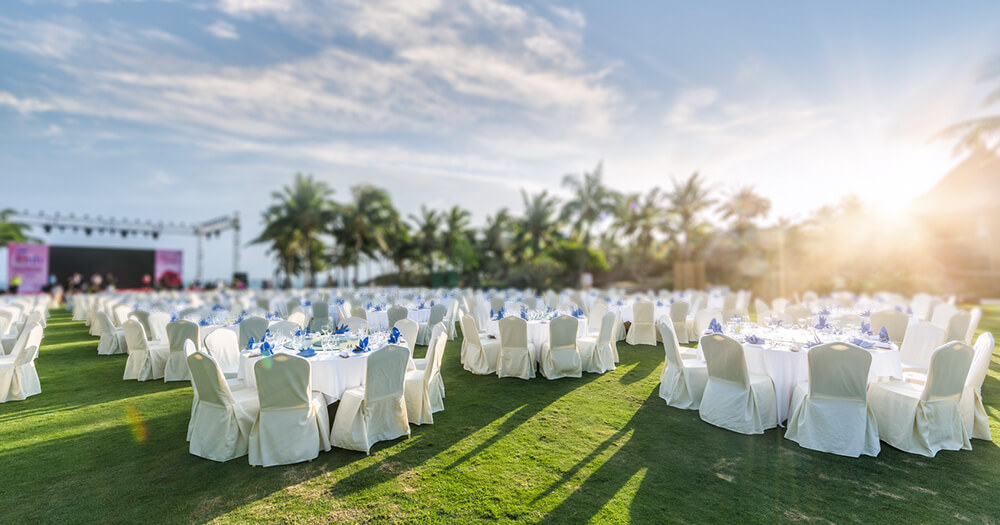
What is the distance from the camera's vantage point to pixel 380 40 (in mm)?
12852

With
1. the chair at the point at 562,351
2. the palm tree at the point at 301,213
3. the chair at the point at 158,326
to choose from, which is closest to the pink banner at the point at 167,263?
the palm tree at the point at 301,213

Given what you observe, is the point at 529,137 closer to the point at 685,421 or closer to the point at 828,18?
the point at 828,18

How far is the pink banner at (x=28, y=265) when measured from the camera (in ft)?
76.9

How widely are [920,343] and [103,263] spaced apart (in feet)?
130

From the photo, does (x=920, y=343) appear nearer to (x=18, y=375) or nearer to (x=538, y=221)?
(x=18, y=375)

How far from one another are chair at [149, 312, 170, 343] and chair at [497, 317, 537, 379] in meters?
6.37

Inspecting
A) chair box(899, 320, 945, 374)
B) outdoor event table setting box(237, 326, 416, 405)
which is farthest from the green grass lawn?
chair box(899, 320, 945, 374)

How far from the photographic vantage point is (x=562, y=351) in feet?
22.1

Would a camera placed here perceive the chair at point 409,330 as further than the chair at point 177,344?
No

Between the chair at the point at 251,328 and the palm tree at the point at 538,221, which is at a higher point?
the palm tree at the point at 538,221

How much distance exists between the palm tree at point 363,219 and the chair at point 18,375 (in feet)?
83.9

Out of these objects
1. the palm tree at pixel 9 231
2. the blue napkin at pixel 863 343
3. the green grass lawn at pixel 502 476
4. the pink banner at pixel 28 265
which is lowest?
the green grass lawn at pixel 502 476

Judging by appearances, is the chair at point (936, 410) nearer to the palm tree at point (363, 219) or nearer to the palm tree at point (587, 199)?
the palm tree at point (587, 199)

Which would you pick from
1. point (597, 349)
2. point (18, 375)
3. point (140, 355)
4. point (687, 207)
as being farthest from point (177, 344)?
point (687, 207)
